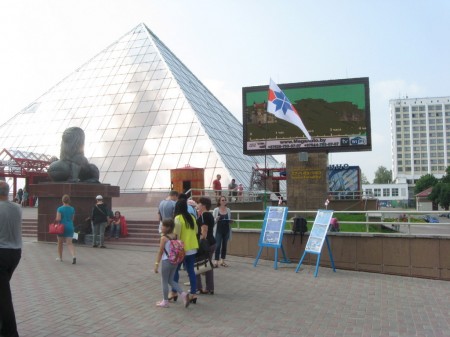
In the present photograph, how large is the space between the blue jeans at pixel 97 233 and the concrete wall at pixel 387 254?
597cm

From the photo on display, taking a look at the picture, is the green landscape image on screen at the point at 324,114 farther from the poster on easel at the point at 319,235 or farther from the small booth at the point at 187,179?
the poster on easel at the point at 319,235

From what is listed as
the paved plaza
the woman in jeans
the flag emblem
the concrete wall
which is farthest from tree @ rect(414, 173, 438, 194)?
the woman in jeans

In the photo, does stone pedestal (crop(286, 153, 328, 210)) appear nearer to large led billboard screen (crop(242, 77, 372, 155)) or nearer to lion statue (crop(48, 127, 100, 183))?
large led billboard screen (crop(242, 77, 372, 155))

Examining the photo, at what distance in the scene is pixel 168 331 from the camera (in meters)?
5.66

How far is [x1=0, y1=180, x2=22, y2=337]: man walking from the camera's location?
511 centimetres

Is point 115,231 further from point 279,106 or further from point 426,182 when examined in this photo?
point 426,182

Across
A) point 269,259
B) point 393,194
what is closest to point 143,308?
point 269,259

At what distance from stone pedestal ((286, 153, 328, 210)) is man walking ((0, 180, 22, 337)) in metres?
17.3

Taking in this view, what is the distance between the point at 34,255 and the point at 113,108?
93.2 ft

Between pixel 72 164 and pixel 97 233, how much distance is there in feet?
10.6

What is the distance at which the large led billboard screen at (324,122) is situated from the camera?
67.3ft

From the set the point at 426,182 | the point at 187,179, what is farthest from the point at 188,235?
the point at 426,182

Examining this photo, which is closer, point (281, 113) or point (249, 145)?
point (281, 113)

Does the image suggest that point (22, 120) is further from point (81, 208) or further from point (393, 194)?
point (393, 194)
